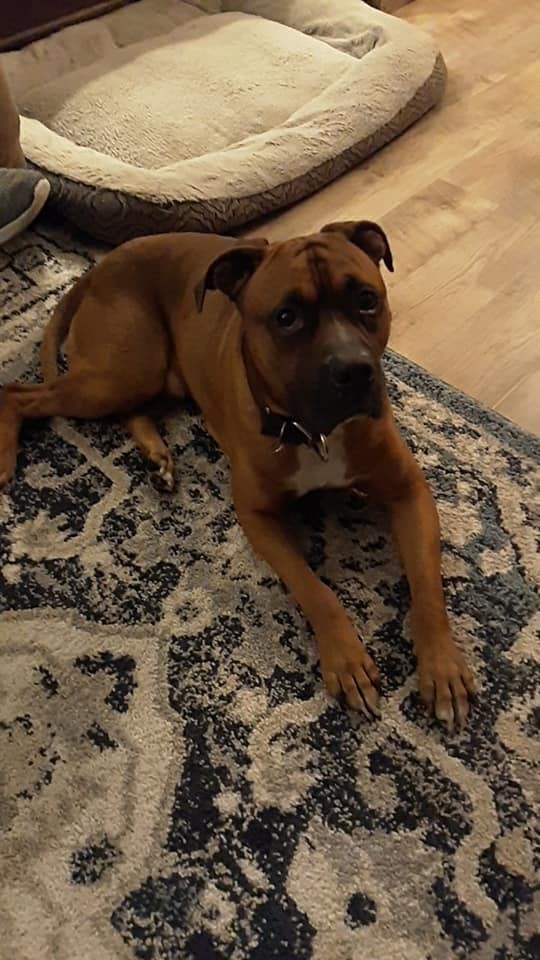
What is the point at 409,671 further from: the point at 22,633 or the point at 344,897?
the point at 22,633

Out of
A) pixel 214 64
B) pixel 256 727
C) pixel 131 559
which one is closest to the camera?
pixel 256 727

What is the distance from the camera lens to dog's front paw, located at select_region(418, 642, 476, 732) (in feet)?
5.39

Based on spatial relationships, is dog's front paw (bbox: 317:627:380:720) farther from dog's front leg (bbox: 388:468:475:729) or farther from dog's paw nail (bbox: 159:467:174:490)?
dog's paw nail (bbox: 159:467:174:490)

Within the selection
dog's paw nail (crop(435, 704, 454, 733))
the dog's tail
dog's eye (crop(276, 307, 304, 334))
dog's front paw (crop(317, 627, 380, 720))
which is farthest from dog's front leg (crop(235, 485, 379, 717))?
the dog's tail

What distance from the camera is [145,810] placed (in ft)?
5.20

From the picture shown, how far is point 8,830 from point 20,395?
1.02m

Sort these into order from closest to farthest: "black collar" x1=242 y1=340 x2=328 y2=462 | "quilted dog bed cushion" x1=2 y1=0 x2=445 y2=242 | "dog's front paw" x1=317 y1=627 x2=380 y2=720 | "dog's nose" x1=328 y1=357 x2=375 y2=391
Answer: "dog's nose" x1=328 y1=357 x2=375 y2=391
"dog's front paw" x1=317 y1=627 x2=380 y2=720
"black collar" x1=242 y1=340 x2=328 y2=462
"quilted dog bed cushion" x1=2 y1=0 x2=445 y2=242

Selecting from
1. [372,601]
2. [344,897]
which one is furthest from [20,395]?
[344,897]

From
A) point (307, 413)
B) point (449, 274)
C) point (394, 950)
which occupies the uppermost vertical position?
point (307, 413)

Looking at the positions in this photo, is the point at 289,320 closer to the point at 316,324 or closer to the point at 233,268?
the point at 316,324

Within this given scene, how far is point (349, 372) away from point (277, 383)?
182 mm

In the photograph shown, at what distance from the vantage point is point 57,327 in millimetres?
2338

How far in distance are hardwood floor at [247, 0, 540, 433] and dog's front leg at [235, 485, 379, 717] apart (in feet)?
2.25

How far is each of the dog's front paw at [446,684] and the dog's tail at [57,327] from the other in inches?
45.0
